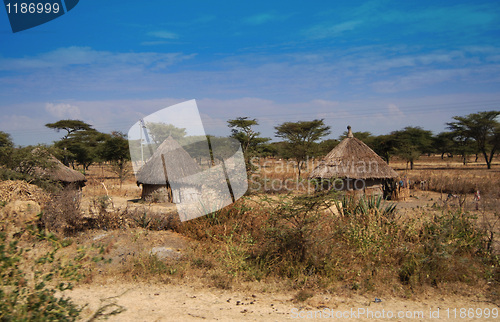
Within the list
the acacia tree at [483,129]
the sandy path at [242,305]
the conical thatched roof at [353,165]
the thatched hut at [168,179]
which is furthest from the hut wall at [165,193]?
the acacia tree at [483,129]

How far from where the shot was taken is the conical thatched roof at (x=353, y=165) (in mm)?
13797

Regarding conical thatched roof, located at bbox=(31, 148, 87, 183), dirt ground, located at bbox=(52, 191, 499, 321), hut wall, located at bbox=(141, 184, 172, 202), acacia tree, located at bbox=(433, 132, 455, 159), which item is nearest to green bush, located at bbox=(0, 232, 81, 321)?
dirt ground, located at bbox=(52, 191, 499, 321)

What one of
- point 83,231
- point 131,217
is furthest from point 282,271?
point 83,231

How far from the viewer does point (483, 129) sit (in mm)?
32469

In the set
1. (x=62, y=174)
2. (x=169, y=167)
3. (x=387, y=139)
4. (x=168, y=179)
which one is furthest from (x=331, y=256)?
(x=387, y=139)

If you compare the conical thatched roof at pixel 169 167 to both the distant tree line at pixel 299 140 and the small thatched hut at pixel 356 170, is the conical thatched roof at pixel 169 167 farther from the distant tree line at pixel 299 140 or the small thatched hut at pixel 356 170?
the distant tree line at pixel 299 140

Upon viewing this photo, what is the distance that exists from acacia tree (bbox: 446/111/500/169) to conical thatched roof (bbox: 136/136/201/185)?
28.9 m

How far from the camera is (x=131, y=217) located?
712 cm

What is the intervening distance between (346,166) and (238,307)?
35.5ft

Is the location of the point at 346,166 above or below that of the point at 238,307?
above

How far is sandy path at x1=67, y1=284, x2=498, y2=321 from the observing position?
3820 mm

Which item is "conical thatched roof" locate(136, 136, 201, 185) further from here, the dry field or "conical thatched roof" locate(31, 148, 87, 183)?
the dry field

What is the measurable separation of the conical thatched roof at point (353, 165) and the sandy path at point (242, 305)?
9.62 m

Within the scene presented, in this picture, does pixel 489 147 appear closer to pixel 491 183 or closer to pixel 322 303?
pixel 491 183
